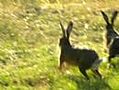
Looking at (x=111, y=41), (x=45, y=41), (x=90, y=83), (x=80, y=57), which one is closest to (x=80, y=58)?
(x=80, y=57)

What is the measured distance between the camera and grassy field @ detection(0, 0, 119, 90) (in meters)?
10.9

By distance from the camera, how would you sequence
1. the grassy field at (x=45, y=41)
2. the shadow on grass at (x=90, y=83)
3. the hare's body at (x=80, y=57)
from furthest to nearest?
the hare's body at (x=80, y=57)
the grassy field at (x=45, y=41)
the shadow on grass at (x=90, y=83)

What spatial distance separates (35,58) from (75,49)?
3.65ft

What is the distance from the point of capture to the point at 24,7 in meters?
16.4

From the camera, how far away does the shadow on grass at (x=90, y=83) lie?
10.7 metres

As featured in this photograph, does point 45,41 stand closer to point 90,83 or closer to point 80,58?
point 80,58

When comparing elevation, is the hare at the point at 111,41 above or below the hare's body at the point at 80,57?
below

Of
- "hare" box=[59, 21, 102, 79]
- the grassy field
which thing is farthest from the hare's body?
the grassy field

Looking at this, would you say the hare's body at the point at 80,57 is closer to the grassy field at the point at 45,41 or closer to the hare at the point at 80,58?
the hare at the point at 80,58

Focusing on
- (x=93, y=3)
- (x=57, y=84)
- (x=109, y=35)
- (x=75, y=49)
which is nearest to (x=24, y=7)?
(x=93, y=3)

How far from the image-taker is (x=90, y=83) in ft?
35.9

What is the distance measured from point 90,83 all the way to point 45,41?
3194 millimetres

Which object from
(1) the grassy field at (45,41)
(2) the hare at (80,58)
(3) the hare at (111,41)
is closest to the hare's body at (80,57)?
(2) the hare at (80,58)

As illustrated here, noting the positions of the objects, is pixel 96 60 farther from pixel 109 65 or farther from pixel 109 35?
pixel 109 35
